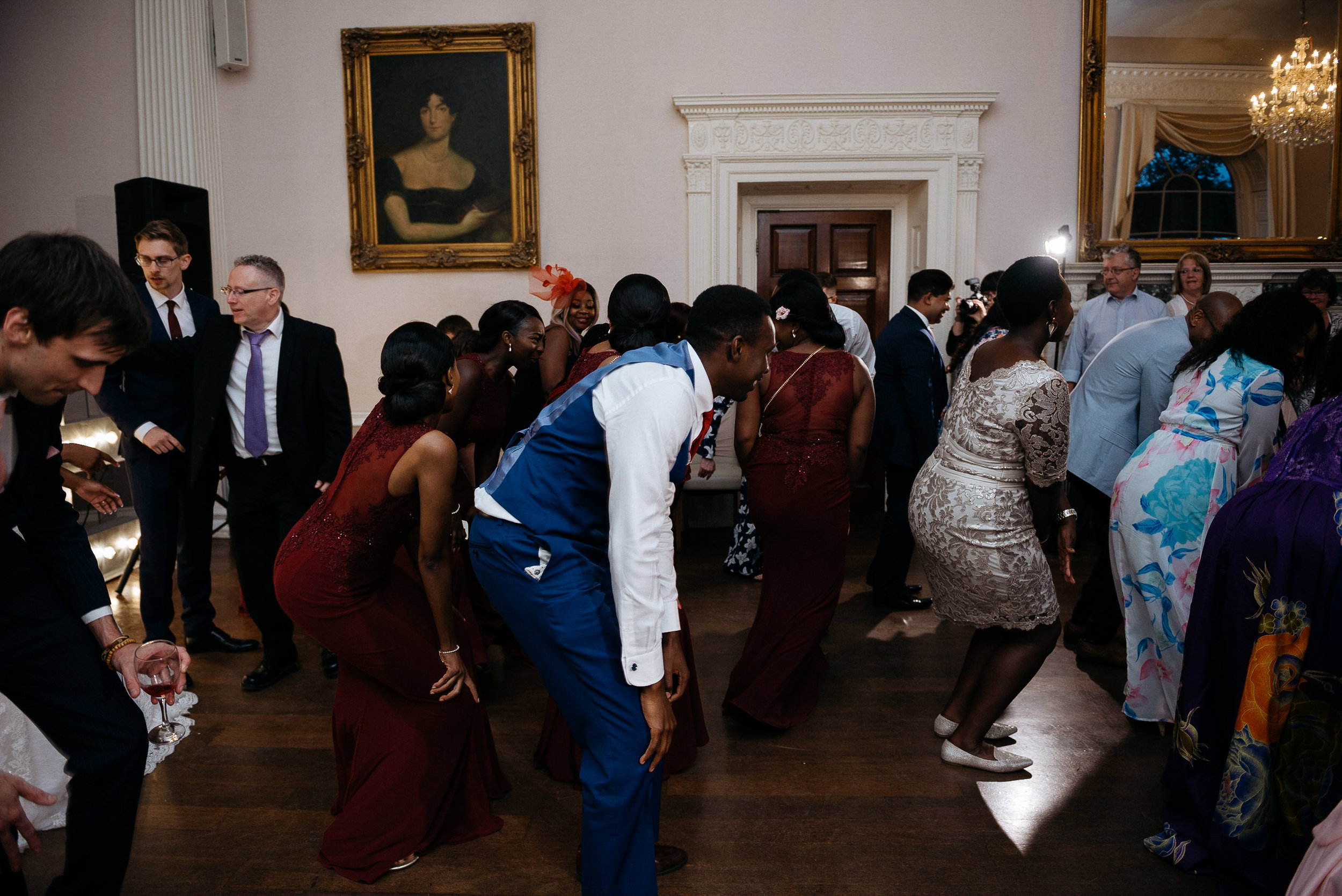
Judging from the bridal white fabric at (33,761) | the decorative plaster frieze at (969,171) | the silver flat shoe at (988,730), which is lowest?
the silver flat shoe at (988,730)

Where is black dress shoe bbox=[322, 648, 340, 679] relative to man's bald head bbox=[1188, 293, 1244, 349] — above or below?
below

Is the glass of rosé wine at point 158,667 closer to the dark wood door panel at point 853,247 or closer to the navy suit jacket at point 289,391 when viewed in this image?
the navy suit jacket at point 289,391

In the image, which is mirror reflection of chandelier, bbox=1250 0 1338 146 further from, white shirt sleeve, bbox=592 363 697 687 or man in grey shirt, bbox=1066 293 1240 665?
white shirt sleeve, bbox=592 363 697 687

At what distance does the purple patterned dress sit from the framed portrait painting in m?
5.03

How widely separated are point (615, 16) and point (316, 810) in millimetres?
5514

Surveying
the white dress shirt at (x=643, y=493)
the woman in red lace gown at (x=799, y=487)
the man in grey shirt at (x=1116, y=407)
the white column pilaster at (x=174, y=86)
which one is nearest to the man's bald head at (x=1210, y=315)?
the man in grey shirt at (x=1116, y=407)

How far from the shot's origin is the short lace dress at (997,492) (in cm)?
252

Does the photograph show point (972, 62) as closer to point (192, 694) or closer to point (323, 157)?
point (323, 157)

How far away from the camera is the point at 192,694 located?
348cm

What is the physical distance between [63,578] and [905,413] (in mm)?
3774

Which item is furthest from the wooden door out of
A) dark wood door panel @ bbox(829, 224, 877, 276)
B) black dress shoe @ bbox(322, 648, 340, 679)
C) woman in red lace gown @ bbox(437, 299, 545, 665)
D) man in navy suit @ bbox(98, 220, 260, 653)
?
black dress shoe @ bbox(322, 648, 340, 679)

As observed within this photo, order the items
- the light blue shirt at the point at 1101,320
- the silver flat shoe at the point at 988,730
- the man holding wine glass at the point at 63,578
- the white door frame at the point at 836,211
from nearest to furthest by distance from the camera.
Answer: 1. the man holding wine glass at the point at 63,578
2. the silver flat shoe at the point at 988,730
3. the light blue shirt at the point at 1101,320
4. the white door frame at the point at 836,211

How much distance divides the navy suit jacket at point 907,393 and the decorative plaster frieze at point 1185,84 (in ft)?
9.73

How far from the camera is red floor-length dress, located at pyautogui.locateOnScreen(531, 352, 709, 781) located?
2801 mm
